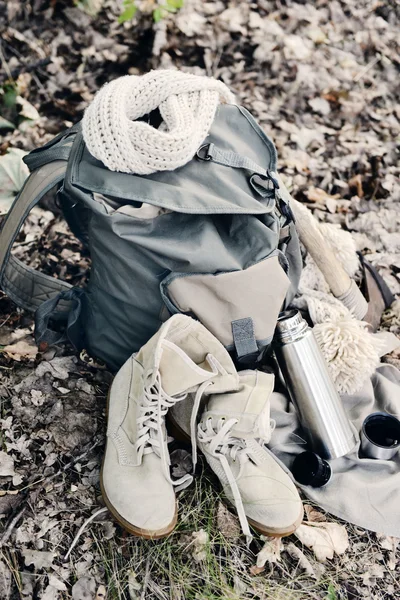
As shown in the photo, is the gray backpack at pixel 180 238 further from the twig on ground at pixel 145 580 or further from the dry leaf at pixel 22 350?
the twig on ground at pixel 145 580

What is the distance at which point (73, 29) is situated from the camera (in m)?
3.70

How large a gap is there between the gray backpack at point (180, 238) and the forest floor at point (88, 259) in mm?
360

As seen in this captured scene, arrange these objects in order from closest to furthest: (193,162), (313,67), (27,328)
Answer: (193,162)
(27,328)
(313,67)

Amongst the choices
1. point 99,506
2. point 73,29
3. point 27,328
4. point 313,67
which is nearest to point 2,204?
point 27,328

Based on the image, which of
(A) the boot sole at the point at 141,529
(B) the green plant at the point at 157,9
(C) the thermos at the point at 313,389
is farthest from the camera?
(B) the green plant at the point at 157,9

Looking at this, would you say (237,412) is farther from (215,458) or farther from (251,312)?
(251,312)

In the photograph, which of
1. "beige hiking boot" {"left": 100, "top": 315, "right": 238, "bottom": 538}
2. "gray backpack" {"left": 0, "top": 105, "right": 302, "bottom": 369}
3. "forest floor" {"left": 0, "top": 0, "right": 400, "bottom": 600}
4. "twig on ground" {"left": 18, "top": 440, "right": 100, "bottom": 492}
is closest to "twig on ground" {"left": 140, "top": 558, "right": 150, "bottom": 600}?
"forest floor" {"left": 0, "top": 0, "right": 400, "bottom": 600}

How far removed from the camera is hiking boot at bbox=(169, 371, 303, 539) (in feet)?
6.41

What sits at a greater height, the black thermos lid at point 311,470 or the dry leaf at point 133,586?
the black thermos lid at point 311,470

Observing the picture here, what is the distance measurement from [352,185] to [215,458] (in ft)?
6.82

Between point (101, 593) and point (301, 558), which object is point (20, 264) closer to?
point (101, 593)

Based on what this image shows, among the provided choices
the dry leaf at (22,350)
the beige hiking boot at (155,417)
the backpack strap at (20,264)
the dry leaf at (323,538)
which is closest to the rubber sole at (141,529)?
the beige hiking boot at (155,417)

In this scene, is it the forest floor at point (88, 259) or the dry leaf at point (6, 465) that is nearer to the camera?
the forest floor at point (88, 259)

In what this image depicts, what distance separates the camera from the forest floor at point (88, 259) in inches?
75.0
